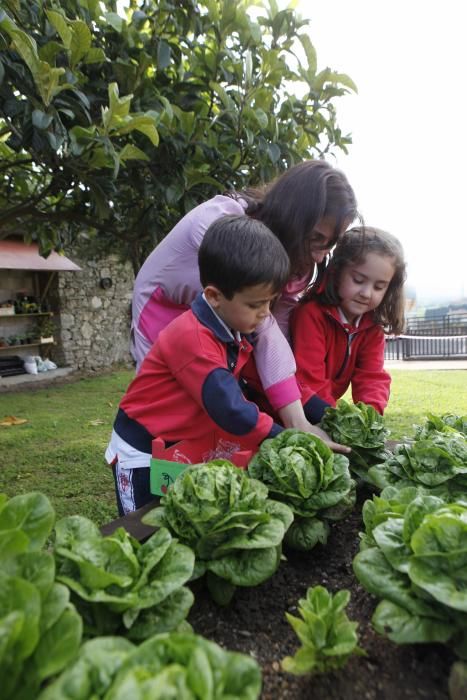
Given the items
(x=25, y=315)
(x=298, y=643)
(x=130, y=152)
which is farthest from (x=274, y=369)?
(x=25, y=315)

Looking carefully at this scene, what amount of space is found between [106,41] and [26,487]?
10.2ft

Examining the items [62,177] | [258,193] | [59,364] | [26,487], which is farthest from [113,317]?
A: [258,193]

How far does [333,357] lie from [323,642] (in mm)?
1463

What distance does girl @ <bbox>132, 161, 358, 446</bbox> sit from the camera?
1798mm

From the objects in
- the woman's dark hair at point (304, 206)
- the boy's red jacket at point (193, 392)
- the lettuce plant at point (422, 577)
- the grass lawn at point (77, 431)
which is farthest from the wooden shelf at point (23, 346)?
the lettuce plant at point (422, 577)

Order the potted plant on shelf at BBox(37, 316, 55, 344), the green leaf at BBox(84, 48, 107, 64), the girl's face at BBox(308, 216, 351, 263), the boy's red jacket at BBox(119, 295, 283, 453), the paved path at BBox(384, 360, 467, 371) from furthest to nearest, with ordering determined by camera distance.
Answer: the paved path at BBox(384, 360, 467, 371) < the potted plant on shelf at BBox(37, 316, 55, 344) < the green leaf at BBox(84, 48, 107, 64) < the girl's face at BBox(308, 216, 351, 263) < the boy's red jacket at BBox(119, 295, 283, 453)

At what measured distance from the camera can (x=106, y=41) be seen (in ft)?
8.84

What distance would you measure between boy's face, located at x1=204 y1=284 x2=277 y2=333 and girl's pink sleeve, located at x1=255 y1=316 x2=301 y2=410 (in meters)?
0.21

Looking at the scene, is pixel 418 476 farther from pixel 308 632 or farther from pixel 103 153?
pixel 103 153

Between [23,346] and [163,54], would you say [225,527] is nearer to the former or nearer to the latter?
[163,54]

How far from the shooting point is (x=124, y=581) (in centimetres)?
76

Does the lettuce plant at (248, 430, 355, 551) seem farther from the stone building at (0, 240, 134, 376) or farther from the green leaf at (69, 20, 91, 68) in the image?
the stone building at (0, 240, 134, 376)

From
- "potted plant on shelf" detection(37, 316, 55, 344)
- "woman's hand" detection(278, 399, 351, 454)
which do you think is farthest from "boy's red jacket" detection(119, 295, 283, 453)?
"potted plant on shelf" detection(37, 316, 55, 344)

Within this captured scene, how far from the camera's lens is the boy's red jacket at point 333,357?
2.04 m
